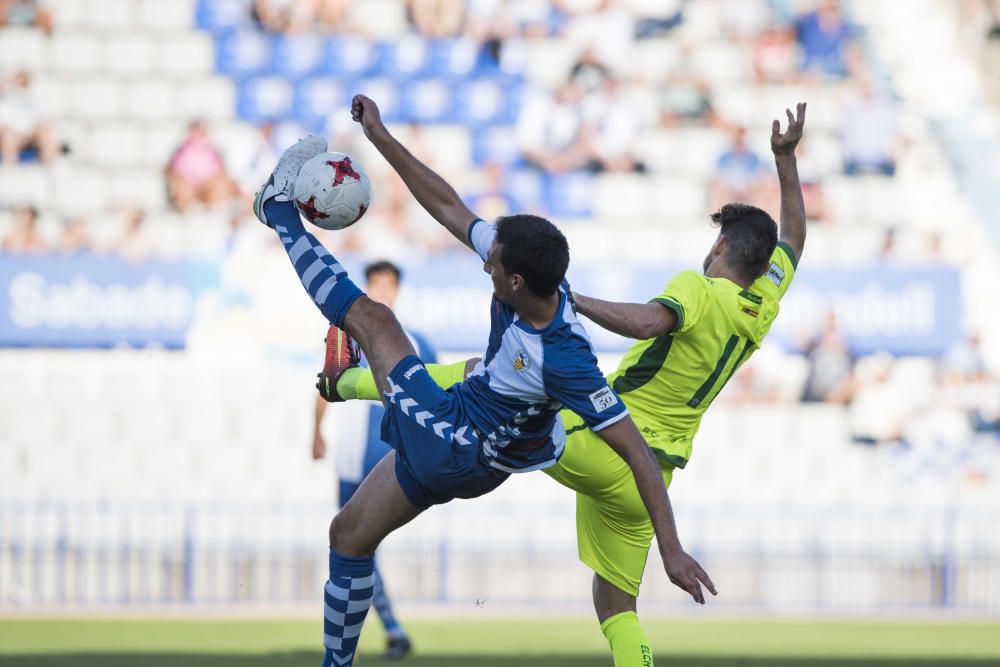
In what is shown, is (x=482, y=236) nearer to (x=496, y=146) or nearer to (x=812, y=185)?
(x=496, y=146)

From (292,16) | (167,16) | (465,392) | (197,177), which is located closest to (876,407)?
(197,177)

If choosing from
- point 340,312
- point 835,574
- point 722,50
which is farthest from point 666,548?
point 722,50

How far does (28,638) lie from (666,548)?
6.12 metres

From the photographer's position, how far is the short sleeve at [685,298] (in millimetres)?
5539

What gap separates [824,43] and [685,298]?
36.4 feet

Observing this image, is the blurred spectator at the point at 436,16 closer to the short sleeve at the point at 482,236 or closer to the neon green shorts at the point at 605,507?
the neon green shorts at the point at 605,507

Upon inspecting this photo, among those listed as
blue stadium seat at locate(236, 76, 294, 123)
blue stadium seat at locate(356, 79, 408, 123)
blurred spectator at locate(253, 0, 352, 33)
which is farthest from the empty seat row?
blue stadium seat at locate(356, 79, 408, 123)

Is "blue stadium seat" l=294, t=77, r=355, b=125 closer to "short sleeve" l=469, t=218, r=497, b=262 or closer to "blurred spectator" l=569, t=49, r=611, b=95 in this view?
"blurred spectator" l=569, t=49, r=611, b=95

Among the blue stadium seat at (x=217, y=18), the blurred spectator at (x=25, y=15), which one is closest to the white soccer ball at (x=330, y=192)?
the blue stadium seat at (x=217, y=18)

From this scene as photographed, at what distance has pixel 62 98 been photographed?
15.2 metres

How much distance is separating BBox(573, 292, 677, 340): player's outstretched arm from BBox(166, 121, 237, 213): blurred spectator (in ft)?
31.7

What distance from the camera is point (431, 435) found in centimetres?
530

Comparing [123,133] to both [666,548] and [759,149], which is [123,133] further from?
[666,548]

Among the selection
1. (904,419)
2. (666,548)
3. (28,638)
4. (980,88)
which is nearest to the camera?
(666,548)
